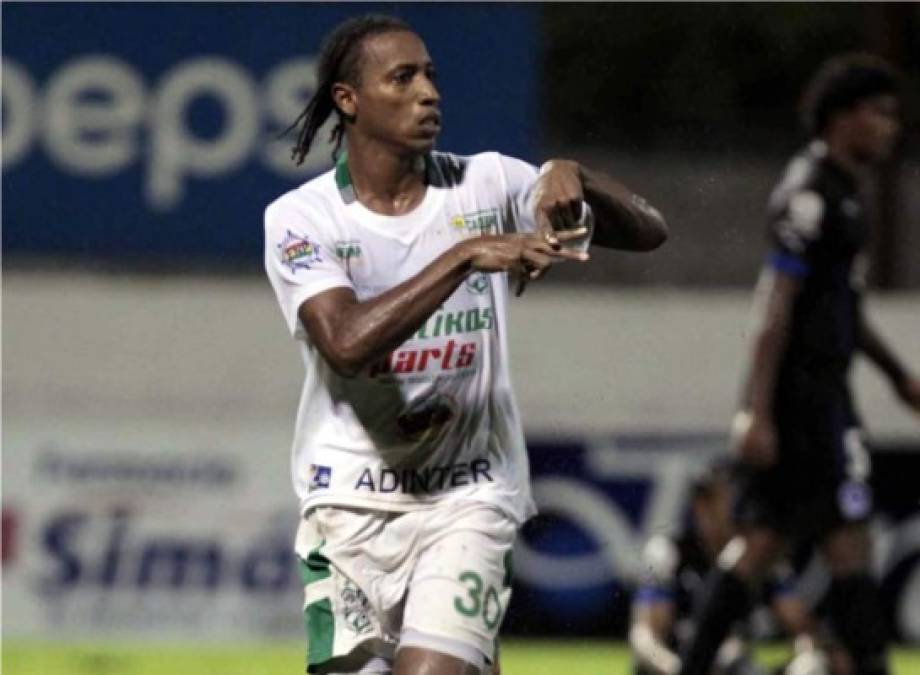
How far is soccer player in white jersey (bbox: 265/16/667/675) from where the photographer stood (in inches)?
205

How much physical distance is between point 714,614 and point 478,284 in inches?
116

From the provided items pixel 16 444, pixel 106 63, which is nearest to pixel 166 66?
pixel 106 63

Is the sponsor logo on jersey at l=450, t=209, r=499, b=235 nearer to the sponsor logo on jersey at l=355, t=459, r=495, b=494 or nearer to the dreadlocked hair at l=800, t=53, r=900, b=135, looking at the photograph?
the sponsor logo on jersey at l=355, t=459, r=495, b=494

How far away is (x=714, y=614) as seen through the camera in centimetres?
792

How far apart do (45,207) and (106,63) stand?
68 cm

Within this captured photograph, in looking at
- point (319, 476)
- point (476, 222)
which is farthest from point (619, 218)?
point (319, 476)

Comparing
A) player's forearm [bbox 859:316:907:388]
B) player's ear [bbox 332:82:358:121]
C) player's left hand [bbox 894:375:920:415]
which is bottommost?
player's left hand [bbox 894:375:920:415]

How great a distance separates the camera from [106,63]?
10.8 m

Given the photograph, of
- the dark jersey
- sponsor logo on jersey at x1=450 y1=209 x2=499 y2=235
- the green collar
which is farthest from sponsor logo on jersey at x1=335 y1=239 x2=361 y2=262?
the dark jersey

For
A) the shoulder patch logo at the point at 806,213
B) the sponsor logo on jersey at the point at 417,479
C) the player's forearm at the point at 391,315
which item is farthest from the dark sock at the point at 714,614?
the player's forearm at the point at 391,315

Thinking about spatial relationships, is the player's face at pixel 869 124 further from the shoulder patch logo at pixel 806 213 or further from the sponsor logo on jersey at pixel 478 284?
the sponsor logo on jersey at pixel 478 284

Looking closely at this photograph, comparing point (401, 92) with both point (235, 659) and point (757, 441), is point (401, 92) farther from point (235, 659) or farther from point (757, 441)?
point (235, 659)

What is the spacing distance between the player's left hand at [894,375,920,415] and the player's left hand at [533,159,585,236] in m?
3.43

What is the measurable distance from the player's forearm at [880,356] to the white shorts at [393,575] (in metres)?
3.14
